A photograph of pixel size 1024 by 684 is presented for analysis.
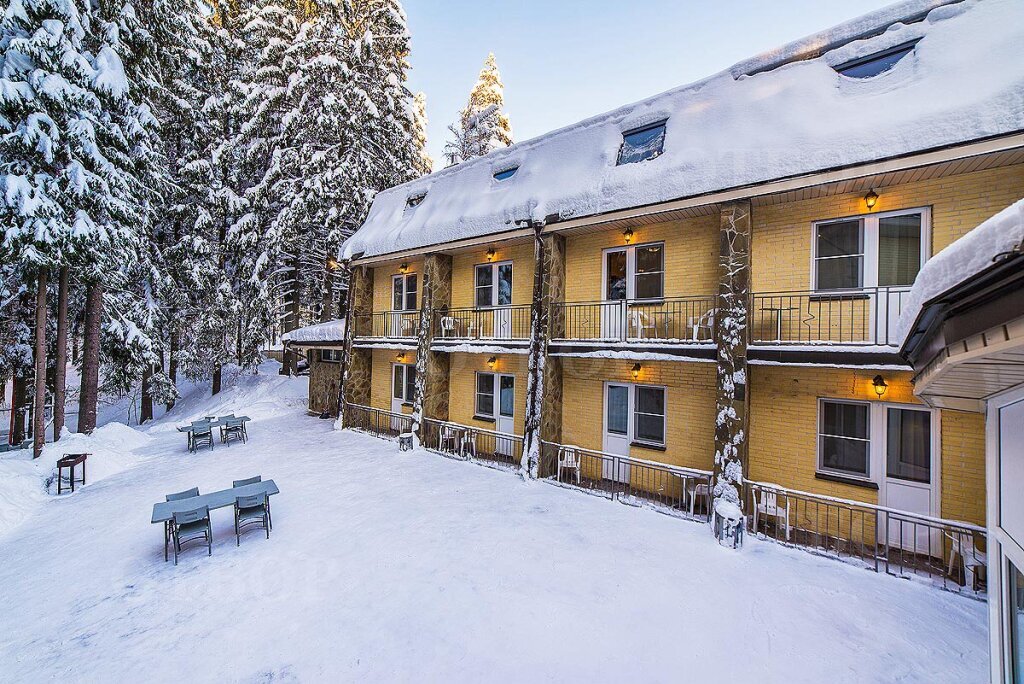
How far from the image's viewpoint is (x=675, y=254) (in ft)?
33.1

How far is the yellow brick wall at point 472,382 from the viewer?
1275 centimetres

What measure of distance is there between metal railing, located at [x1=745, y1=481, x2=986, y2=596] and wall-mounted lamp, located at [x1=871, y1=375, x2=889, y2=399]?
2.07 m

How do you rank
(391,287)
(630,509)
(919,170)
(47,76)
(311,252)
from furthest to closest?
(311,252), (391,287), (47,76), (630,509), (919,170)

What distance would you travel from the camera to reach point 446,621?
5418mm

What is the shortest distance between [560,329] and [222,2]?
1084 inches

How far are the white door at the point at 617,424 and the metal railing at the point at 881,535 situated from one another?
2989mm

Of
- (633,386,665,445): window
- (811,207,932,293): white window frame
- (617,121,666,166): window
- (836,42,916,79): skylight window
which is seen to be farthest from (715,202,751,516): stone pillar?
(836,42,916,79): skylight window

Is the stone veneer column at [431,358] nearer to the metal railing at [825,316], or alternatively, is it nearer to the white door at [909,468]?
the metal railing at [825,316]

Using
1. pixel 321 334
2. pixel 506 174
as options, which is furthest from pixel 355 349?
pixel 506 174

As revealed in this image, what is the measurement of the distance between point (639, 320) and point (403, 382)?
9.79 metres

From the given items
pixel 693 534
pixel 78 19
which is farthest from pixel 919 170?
pixel 78 19

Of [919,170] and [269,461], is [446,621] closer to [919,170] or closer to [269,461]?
[269,461]

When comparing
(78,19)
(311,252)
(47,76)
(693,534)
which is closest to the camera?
(693,534)

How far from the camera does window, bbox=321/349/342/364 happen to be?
18.5m
